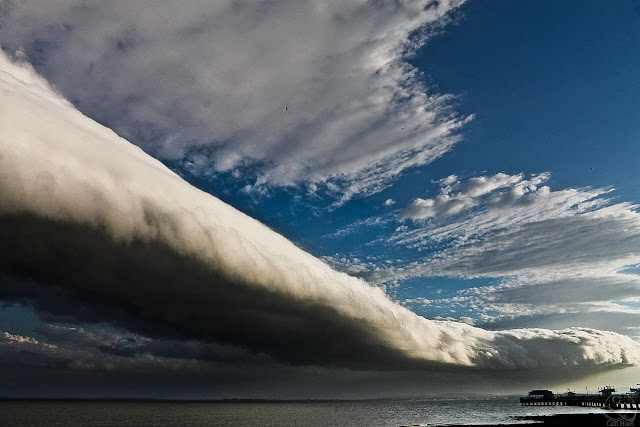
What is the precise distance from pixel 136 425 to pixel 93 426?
13.6m

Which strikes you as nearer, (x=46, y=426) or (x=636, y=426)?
(x=636, y=426)

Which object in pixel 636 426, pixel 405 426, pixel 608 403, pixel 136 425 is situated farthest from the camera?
pixel 608 403

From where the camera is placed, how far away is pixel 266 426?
13988 centimetres

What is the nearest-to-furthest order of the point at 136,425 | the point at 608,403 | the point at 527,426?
the point at 527,426 → the point at 136,425 → the point at 608,403

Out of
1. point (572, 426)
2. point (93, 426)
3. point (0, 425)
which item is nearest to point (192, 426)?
point (93, 426)

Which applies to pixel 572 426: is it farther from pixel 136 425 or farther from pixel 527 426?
pixel 136 425

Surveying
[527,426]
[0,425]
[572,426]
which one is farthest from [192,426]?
[572,426]

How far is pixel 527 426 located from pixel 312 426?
6508 centimetres

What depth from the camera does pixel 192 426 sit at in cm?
13775

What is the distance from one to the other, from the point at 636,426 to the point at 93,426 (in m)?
152

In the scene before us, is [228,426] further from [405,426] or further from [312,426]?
[405,426]

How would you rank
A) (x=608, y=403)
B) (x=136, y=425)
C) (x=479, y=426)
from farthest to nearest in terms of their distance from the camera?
1. (x=608, y=403)
2. (x=136, y=425)
3. (x=479, y=426)

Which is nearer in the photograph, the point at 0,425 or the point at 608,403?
the point at 0,425

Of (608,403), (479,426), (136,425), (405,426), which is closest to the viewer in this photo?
Answer: (479,426)
